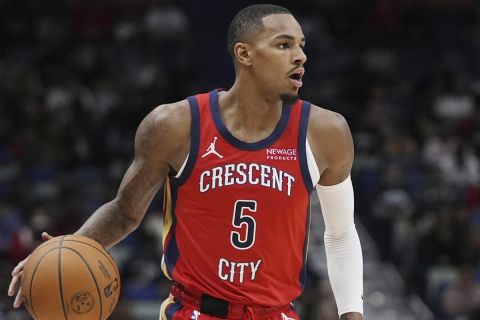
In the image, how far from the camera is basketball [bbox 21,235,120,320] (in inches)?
177

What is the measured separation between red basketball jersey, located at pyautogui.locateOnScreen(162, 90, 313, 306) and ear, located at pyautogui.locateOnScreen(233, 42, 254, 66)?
29cm

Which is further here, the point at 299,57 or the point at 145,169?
the point at 145,169

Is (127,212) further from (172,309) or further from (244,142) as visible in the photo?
(244,142)

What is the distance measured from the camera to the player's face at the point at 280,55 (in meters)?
4.73

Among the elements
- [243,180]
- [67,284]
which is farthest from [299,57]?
[67,284]

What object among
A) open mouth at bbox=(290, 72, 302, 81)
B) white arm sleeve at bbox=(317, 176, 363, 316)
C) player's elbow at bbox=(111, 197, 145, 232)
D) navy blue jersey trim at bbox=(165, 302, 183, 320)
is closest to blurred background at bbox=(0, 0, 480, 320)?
white arm sleeve at bbox=(317, 176, 363, 316)

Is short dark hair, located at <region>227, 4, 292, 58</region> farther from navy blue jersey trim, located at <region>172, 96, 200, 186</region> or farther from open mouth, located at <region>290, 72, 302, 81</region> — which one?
navy blue jersey trim, located at <region>172, 96, 200, 186</region>

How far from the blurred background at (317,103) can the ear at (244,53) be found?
5211mm

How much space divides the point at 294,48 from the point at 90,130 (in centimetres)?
890

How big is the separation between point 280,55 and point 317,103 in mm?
9388

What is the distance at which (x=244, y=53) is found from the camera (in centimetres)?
486

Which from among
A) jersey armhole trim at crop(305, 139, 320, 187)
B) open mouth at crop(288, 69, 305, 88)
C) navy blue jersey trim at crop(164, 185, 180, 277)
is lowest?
navy blue jersey trim at crop(164, 185, 180, 277)

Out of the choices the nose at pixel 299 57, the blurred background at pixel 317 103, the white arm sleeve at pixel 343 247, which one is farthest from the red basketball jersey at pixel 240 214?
the blurred background at pixel 317 103

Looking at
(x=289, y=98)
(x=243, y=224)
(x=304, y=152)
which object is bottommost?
(x=243, y=224)
